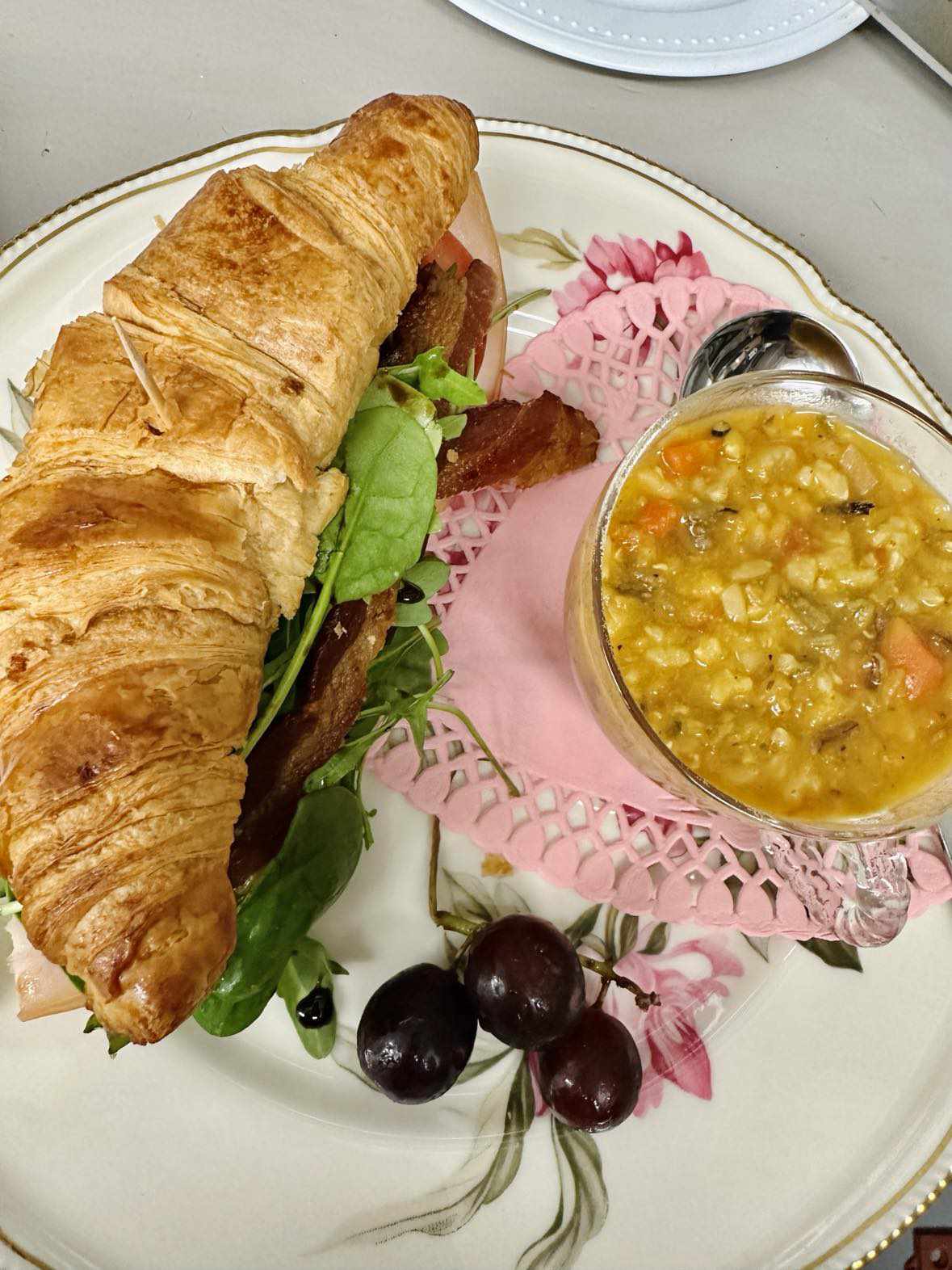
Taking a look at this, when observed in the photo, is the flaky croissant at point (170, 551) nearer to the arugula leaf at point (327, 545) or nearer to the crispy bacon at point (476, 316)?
the arugula leaf at point (327, 545)

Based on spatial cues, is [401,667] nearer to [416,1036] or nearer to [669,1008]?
[416,1036]

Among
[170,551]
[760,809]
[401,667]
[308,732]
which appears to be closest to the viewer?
[170,551]

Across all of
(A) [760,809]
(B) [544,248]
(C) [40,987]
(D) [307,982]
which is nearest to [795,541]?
(A) [760,809]

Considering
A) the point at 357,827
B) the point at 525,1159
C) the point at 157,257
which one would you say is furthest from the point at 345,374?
the point at 525,1159

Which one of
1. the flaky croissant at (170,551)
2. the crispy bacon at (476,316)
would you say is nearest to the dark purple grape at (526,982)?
the flaky croissant at (170,551)

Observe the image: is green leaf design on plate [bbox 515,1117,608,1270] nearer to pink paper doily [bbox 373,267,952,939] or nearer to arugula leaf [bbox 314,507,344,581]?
pink paper doily [bbox 373,267,952,939]

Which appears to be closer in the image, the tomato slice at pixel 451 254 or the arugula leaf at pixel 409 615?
the arugula leaf at pixel 409 615

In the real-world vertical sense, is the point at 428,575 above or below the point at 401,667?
above
